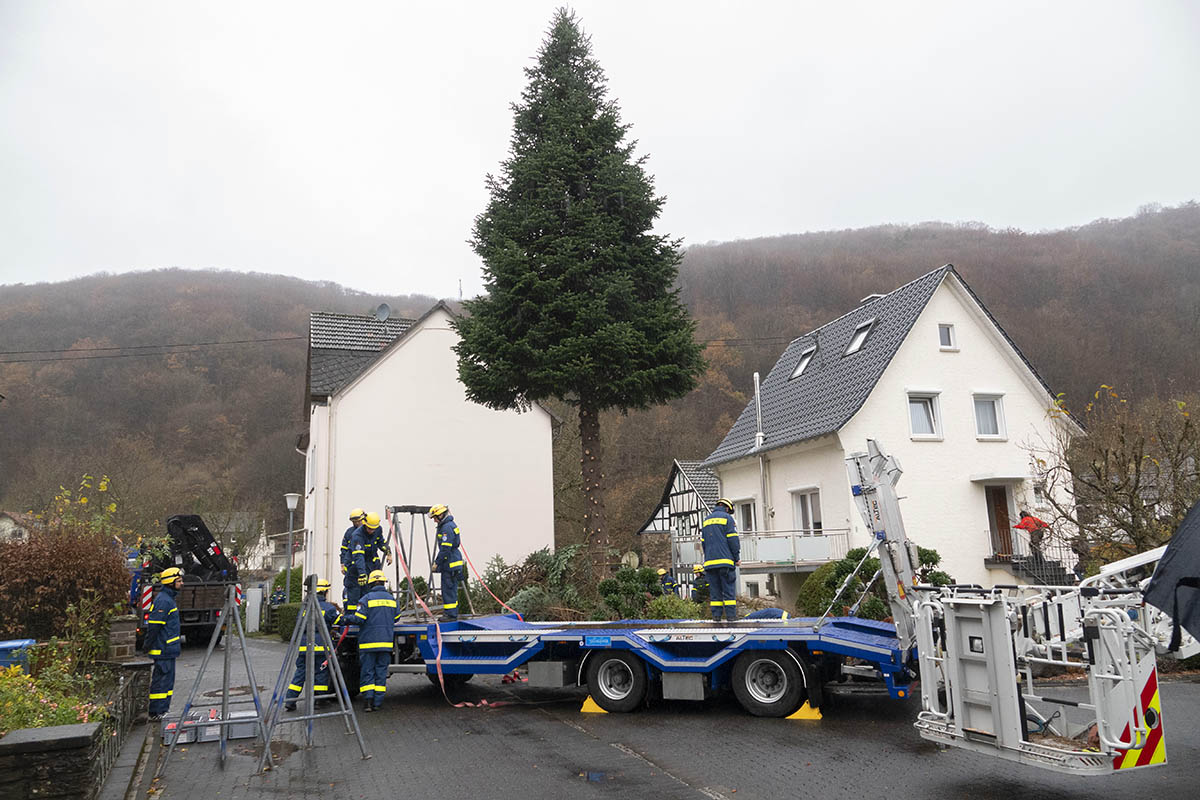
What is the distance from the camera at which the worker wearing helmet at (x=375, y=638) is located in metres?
11.1

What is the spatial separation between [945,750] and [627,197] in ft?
41.0

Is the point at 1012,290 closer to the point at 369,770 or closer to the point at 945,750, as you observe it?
the point at 945,750

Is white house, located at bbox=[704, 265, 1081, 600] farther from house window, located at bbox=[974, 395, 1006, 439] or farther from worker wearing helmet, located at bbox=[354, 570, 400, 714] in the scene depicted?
worker wearing helmet, located at bbox=[354, 570, 400, 714]

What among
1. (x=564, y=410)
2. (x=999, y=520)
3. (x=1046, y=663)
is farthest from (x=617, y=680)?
Result: (x=564, y=410)

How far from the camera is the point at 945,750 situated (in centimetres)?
805

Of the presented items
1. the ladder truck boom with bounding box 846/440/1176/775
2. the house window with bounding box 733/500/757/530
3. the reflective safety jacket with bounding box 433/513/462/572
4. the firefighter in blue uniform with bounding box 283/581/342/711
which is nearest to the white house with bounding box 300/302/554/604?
the house window with bounding box 733/500/757/530

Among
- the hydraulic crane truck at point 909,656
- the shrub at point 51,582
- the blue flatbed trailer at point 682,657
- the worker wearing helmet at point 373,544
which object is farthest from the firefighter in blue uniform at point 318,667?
the shrub at point 51,582

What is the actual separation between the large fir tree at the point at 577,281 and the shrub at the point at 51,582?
7.28 meters

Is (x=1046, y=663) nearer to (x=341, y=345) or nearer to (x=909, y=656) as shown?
(x=909, y=656)

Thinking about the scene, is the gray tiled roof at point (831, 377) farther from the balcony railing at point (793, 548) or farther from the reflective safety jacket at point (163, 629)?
the reflective safety jacket at point (163, 629)

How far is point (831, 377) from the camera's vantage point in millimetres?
26094

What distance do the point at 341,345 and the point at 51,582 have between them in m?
16.3

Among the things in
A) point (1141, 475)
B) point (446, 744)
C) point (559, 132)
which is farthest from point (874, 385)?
point (446, 744)

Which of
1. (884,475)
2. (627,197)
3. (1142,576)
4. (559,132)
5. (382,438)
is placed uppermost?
(559,132)
